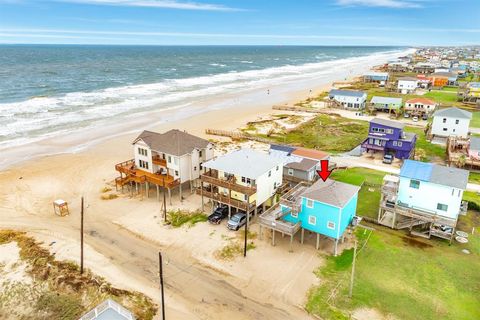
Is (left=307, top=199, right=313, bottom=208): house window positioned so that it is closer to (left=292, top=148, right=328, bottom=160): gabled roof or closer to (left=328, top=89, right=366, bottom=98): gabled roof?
(left=292, top=148, right=328, bottom=160): gabled roof

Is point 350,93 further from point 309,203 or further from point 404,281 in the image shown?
point 404,281

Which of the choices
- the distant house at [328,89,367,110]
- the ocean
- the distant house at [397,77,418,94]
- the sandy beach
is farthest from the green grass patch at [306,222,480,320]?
the distant house at [397,77,418,94]

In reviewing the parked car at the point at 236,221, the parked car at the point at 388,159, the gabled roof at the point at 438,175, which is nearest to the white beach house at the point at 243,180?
the parked car at the point at 236,221

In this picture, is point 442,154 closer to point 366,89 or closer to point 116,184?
point 116,184

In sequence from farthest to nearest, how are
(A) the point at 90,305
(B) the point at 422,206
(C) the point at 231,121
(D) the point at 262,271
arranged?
(C) the point at 231,121 → (B) the point at 422,206 → (D) the point at 262,271 → (A) the point at 90,305

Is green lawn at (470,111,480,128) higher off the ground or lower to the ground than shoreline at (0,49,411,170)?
higher

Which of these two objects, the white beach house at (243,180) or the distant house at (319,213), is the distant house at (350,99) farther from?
the distant house at (319,213)

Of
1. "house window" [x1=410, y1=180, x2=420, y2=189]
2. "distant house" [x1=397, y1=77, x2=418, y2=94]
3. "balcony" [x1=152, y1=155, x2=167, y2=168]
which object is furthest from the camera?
"distant house" [x1=397, y1=77, x2=418, y2=94]

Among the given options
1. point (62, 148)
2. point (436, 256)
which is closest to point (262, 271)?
point (436, 256)

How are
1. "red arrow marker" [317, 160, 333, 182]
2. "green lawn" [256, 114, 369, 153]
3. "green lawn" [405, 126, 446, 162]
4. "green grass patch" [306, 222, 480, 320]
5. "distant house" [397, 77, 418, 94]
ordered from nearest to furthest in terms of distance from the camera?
"green grass patch" [306, 222, 480, 320], "red arrow marker" [317, 160, 333, 182], "green lawn" [405, 126, 446, 162], "green lawn" [256, 114, 369, 153], "distant house" [397, 77, 418, 94]
